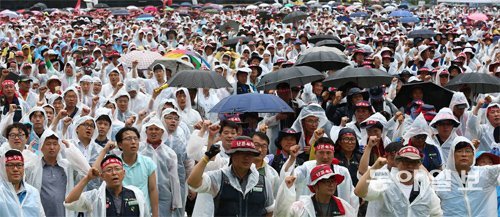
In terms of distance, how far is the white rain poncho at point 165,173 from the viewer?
25.9 feet

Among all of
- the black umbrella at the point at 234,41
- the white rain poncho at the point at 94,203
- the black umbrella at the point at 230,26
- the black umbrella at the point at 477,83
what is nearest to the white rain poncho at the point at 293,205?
the white rain poncho at the point at 94,203

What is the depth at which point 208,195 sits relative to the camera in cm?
618

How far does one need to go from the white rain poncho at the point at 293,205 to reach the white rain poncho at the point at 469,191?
83cm

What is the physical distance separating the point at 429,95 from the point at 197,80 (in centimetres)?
280

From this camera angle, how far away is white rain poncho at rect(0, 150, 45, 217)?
6.43 m

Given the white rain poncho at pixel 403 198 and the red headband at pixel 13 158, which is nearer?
the white rain poncho at pixel 403 198

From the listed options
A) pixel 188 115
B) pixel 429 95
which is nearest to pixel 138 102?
pixel 188 115

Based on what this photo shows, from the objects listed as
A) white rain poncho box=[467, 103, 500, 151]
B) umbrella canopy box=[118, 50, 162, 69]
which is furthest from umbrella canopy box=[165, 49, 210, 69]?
white rain poncho box=[467, 103, 500, 151]

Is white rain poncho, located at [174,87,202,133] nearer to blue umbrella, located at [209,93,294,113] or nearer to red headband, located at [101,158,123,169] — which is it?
blue umbrella, located at [209,93,294,113]

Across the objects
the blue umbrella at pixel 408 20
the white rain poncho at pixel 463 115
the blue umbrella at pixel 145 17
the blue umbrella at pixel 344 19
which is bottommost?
the white rain poncho at pixel 463 115

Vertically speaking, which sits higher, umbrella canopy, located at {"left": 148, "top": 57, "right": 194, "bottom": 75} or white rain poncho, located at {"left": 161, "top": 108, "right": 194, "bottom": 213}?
umbrella canopy, located at {"left": 148, "top": 57, "right": 194, "bottom": 75}

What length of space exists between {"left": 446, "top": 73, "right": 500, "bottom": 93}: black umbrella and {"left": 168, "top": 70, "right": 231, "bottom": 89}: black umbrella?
2.94 meters

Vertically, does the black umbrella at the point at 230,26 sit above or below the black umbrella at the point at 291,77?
above

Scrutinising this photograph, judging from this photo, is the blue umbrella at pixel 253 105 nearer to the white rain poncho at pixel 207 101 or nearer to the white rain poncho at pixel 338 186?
the white rain poncho at pixel 207 101
